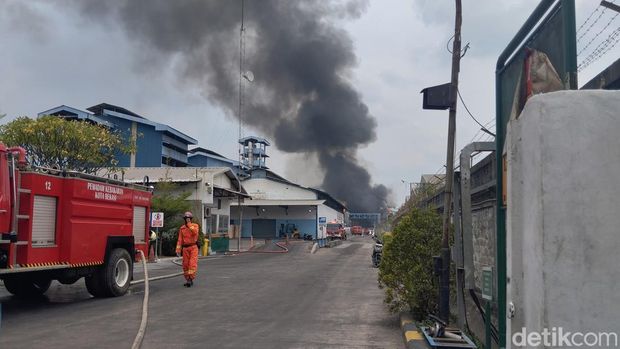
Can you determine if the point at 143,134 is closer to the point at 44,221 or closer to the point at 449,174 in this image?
the point at 44,221

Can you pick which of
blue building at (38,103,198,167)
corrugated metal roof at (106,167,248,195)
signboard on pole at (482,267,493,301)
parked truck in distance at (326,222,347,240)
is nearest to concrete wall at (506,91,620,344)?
signboard on pole at (482,267,493,301)

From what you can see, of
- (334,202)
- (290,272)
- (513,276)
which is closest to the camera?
(513,276)

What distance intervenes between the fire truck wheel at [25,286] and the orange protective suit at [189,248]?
2971mm

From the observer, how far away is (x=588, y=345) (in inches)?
104

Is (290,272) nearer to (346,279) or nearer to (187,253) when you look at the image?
(346,279)

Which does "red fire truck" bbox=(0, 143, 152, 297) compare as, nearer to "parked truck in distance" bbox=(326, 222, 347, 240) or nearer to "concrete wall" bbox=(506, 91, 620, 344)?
"concrete wall" bbox=(506, 91, 620, 344)

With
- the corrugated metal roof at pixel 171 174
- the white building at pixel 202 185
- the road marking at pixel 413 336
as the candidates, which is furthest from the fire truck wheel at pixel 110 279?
the corrugated metal roof at pixel 171 174

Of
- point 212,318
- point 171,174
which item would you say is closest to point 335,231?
point 171,174

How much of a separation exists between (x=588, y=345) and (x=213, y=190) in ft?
99.4

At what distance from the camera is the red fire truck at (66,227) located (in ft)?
28.2

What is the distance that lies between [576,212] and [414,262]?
5278 millimetres

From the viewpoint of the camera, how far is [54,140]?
21.0 meters

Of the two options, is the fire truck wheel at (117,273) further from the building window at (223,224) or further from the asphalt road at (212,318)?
the building window at (223,224)

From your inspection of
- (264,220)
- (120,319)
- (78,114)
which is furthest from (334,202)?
(120,319)
